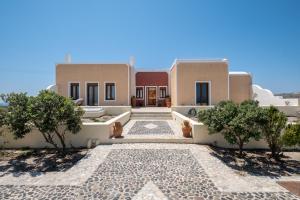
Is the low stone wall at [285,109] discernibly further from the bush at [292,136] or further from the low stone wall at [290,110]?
the bush at [292,136]

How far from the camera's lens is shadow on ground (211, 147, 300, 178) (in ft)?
23.9

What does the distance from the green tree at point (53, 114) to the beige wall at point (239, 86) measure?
1722 cm

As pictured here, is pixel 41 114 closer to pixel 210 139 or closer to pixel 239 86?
pixel 210 139

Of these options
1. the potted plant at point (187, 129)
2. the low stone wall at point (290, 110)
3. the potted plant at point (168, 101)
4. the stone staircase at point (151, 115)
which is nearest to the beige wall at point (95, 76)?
the stone staircase at point (151, 115)

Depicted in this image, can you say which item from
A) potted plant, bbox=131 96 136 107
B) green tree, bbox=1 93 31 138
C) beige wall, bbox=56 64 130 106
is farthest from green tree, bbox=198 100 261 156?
potted plant, bbox=131 96 136 107

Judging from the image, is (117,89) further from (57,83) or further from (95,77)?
(57,83)

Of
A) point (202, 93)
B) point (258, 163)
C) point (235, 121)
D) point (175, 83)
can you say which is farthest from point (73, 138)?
point (202, 93)

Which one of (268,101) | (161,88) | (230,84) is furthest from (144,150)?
(268,101)

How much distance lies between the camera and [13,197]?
18.0 feet

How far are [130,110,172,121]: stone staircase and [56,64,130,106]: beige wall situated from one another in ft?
9.68

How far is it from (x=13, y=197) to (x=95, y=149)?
4.27 m

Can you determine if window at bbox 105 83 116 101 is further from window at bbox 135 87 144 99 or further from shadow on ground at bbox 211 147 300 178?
shadow on ground at bbox 211 147 300 178

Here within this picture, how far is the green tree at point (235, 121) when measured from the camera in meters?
8.16

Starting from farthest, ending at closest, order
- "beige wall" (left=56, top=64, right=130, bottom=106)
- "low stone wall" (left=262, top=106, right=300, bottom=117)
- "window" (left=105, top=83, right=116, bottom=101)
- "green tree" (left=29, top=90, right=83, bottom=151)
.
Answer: "window" (left=105, top=83, right=116, bottom=101), "beige wall" (left=56, top=64, right=130, bottom=106), "low stone wall" (left=262, top=106, right=300, bottom=117), "green tree" (left=29, top=90, right=83, bottom=151)
